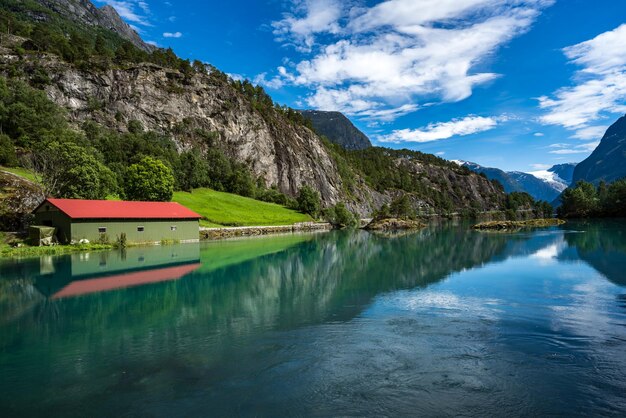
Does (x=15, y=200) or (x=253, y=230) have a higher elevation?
(x=15, y=200)

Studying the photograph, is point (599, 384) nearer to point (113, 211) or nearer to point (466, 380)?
point (466, 380)

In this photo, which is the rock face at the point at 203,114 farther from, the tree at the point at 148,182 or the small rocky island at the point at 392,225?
the small rocky island at the point at 392,225

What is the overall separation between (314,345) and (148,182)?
68572 millimetres

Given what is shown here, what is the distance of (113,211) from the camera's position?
48000 millimetres

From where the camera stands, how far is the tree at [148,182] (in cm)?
7194

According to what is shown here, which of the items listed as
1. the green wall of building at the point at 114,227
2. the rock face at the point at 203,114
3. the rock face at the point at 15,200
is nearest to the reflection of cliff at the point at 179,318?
the green wall of building at the point at 114,227

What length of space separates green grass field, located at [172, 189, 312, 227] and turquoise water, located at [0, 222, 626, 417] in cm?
5362

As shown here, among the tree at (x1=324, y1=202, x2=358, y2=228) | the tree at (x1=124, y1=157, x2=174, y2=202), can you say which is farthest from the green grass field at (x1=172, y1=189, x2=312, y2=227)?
the tree at (x1=324, y1=202, x2=358, y2=228)

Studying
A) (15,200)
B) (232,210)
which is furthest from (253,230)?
(15,200)

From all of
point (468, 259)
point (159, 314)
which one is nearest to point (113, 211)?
point (159, 314)

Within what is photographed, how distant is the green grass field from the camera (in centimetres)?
7831

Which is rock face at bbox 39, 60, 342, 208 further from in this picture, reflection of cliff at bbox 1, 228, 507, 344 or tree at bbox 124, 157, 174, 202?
reflection of cliff at bbox 1, 228, 507, 344

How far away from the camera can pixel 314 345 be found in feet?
39.0

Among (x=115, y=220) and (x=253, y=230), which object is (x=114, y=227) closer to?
(x=115, y=220)
